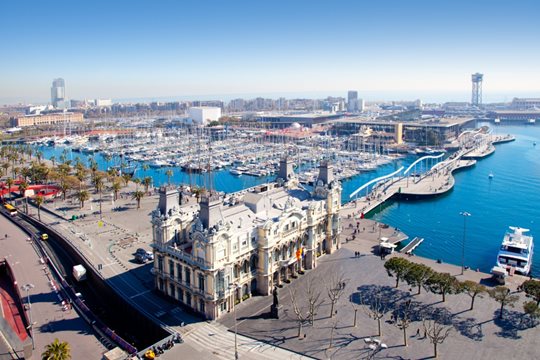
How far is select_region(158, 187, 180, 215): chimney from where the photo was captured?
5278 cm

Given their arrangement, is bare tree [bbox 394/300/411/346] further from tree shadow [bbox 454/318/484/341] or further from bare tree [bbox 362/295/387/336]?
tree shadow [bbox 454/318/484/341]

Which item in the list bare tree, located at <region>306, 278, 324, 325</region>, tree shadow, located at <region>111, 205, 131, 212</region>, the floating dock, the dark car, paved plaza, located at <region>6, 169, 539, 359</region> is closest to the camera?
paved plaza, located at <region>6, 169, 539, 359</region>

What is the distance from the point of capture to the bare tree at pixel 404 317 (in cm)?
4250

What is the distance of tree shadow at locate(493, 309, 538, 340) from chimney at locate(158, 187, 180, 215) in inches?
1539

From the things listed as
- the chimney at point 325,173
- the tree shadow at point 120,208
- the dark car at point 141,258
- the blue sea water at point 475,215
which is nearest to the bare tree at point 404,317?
the chimney at point 325,173

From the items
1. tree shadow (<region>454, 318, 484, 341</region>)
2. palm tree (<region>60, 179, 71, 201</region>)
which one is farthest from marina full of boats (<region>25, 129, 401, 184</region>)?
tree shadow (<region>454, 318, 484, 341</region>)

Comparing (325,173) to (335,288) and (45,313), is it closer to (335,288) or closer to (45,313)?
(335,288)

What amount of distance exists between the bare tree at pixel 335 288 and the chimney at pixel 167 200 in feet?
72.2

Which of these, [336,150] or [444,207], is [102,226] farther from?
[336,150]

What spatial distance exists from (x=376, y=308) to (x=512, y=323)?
47.4 ft

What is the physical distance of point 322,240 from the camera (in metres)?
65.2

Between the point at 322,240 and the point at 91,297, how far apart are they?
33548 millimetres

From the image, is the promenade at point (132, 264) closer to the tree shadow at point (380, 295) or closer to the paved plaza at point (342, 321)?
the paved plaza at point (342, 321)

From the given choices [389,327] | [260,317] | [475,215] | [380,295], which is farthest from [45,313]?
[475,215]
